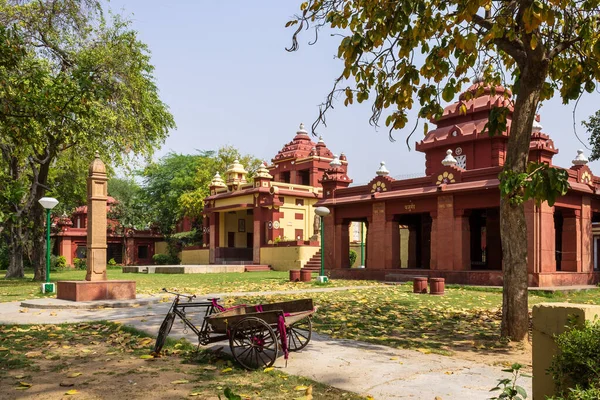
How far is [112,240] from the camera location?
4816 cm

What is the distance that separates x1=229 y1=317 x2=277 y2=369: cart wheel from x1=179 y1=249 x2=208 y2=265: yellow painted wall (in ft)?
113

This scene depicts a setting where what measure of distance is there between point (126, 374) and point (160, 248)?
44.6 m

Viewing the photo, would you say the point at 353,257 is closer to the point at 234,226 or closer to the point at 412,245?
the point at 412,245

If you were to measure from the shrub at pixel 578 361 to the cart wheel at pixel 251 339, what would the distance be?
10.2 ft

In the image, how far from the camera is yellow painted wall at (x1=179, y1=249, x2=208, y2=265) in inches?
1598

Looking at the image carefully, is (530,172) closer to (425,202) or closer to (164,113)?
(425,202)

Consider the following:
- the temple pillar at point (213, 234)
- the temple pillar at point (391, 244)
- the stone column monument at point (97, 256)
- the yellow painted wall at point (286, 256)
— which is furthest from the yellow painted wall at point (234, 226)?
the stone column monument at point (97, 256)

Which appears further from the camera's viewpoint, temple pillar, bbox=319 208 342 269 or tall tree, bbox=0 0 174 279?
temple pillar, bbox=319 208 342 269

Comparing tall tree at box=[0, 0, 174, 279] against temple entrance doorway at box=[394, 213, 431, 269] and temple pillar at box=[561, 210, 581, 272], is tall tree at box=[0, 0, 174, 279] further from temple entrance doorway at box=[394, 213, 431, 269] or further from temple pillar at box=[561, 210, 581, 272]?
temple pillar at box=[561, 210, 581, 272]

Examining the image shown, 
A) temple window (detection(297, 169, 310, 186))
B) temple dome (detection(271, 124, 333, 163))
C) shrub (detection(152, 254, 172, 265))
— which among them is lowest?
shrub (detection(152, 254, 172, 265))

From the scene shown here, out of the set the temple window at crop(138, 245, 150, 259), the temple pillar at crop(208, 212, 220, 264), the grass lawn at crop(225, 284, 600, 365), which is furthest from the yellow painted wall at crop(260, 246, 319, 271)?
the temple window at crop(138, 245, 150, 259)

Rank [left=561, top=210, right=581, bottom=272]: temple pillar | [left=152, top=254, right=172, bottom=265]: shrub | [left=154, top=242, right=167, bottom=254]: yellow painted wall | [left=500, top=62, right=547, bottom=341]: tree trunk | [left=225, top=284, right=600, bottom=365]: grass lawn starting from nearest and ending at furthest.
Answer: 1. [left=225, top=284, right=600, bottom=365]: grass lawn
2. [left=500, top=62, right=547, bottom=341]: tree trunk
3. [left=561, top=210, right=581, bottom=272]: temple pillar
4. [left=152, top=254, right=172, bottom=265]: shrub
5. [left=154, top=242, right=167, bottom=254]: yellow painted wall

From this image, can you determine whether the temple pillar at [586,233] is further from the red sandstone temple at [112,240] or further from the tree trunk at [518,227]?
the red sandstone temple at [112,240]

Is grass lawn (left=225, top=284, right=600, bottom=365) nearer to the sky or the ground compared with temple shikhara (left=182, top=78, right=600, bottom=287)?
nearer to the ground
